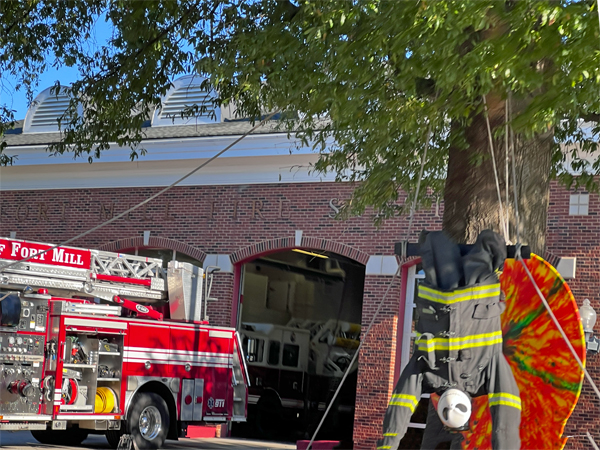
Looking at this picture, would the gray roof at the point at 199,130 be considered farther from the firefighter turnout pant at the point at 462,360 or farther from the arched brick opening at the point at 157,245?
the firefighter turnout pant at the point at 462,360

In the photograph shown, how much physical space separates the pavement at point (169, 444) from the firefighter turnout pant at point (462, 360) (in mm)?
9234

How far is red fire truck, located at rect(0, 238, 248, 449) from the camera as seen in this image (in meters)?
12.0

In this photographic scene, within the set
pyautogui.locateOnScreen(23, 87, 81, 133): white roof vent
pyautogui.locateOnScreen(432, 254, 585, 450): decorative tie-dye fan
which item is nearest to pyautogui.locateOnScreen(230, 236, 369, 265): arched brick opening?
pyautogui.locateOnScreen(23, 87, 81, 133): white roof vent

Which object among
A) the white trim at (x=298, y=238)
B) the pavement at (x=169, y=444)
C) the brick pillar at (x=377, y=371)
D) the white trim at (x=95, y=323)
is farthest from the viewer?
the white trim at (x=298, y=238)

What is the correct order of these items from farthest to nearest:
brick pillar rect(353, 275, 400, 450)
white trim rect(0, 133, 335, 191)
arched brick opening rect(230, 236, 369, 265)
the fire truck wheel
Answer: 1. white trim rect(0, 133, 335, 191)
2. arched brick opening rect(230, 236, 369, 265)
3. brick pillar rect(353, 275, 400, 450)
4. the fire truck wheel

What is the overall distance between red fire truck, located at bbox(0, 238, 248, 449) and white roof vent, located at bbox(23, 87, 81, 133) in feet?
30.4

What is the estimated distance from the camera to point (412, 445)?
16.1m

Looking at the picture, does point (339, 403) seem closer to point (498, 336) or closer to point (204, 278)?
point (204, 278)

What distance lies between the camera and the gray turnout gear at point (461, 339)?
5.27 m

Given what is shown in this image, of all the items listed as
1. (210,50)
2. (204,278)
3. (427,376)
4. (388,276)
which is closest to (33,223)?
(204,278)

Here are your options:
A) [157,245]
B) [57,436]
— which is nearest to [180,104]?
[157,245]

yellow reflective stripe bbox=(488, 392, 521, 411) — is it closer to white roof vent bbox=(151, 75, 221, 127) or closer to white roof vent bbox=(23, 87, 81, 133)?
white roof vent bbox=(151, 75, 221, 127)

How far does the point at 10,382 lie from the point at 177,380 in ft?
10.1

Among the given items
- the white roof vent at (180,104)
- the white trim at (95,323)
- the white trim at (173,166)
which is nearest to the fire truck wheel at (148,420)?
the white trim at (95,323)
